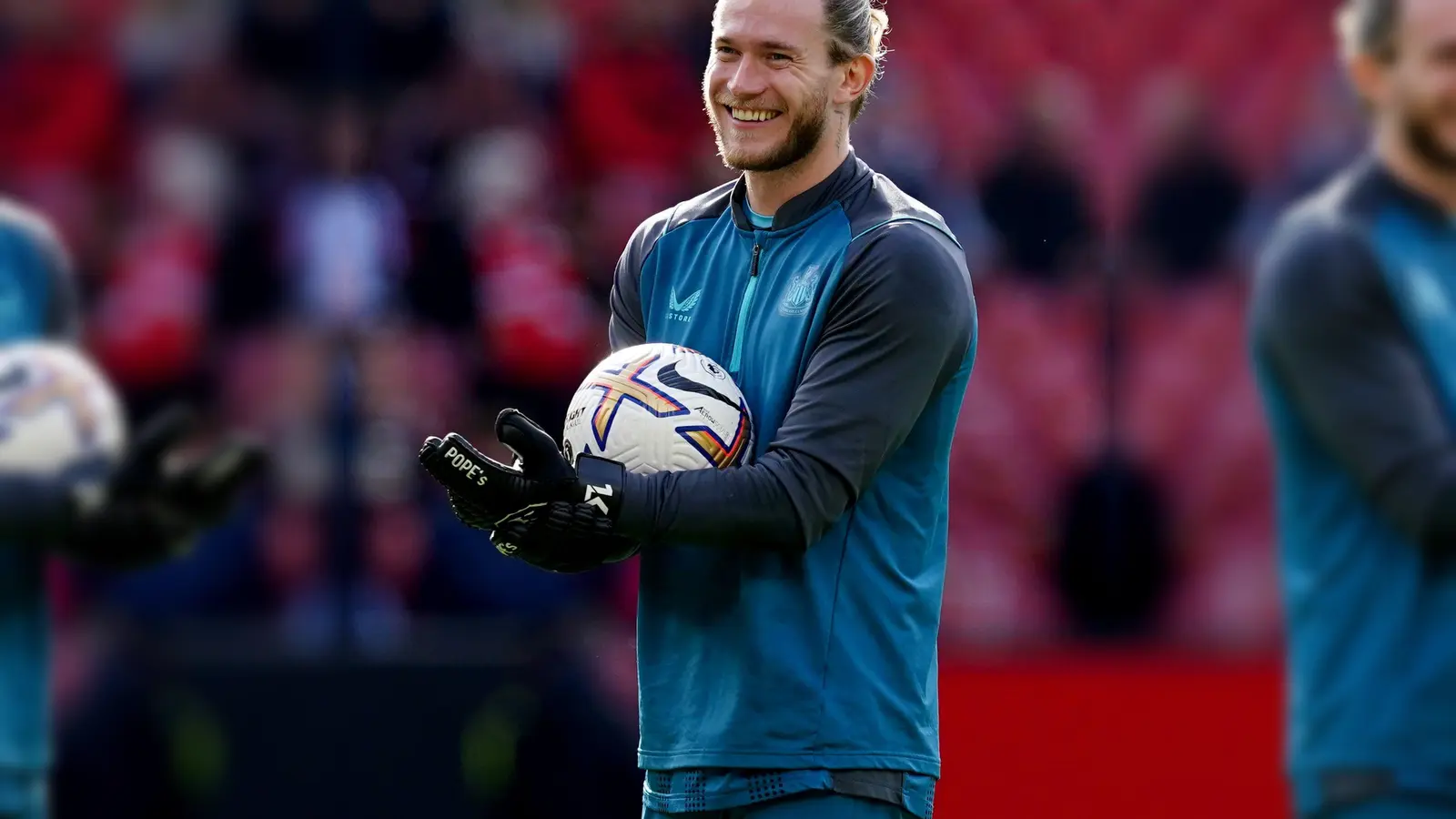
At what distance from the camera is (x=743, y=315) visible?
3.79 meters

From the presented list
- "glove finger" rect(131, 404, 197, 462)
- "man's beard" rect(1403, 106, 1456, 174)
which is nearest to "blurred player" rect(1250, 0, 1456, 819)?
"man's beard" rect(1403, 106, 1456, 174)

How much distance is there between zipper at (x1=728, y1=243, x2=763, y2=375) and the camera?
12.4 feet

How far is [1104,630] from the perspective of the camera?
7.96 meters

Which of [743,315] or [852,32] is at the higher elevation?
[852,32]

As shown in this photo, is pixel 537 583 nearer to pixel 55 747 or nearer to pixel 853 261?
pixel 55 747

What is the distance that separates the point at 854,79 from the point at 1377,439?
1.18 m

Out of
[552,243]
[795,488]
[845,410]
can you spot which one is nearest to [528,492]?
[795,488]

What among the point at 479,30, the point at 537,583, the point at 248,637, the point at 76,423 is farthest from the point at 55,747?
the point at 479,30

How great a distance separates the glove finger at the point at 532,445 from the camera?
3486 millimetres

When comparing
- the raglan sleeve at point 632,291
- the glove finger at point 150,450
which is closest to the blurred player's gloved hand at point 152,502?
the glove finger at point 150,450

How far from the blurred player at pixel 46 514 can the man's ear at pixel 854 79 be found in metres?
2.36

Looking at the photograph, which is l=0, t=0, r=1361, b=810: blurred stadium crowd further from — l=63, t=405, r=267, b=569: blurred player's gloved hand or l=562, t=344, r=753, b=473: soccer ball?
l=562, t=344, r=753, b=473: soccer ball

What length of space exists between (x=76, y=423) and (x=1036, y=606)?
4195mm

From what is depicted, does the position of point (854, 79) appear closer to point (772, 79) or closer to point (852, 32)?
point (852, 32)
